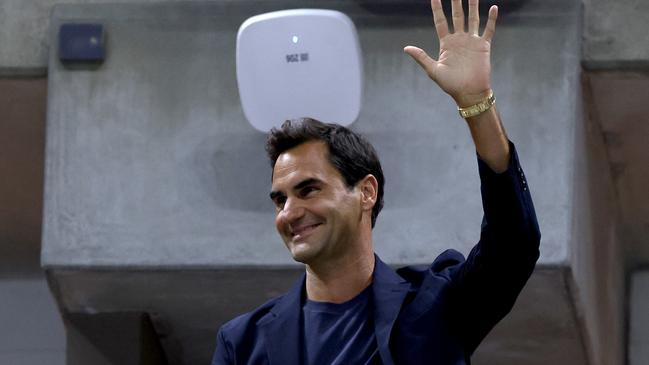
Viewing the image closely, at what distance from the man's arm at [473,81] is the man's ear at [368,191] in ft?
0.66

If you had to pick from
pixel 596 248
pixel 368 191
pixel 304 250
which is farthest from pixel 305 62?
pixel 304 250

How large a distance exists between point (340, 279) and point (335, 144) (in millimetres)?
195

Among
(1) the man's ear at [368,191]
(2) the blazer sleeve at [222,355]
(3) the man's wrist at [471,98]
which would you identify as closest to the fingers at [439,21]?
(3) the man's wrist at [471,98]

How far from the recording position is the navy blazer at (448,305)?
223 cm

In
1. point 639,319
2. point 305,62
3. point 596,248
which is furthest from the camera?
point 639,319

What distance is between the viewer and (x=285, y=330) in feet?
7.46

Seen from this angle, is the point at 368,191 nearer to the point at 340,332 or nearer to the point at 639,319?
the point at 340,332

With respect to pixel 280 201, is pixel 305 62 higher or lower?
lower

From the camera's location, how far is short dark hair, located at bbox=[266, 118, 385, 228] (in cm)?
235

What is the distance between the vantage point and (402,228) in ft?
14.0

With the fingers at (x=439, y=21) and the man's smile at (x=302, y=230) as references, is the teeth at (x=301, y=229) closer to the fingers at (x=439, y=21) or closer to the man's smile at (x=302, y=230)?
the man's smile at (x=302, y=230)

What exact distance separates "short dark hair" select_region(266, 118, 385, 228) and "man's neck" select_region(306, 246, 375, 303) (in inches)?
4.4

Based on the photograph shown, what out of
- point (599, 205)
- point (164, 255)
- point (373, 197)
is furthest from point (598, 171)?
point (373, 197)

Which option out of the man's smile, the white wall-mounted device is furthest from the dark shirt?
the white wall-mounted device
